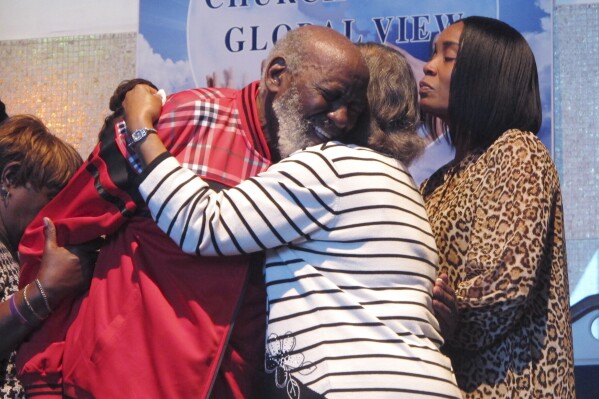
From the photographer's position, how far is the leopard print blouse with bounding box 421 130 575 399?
2010 mm

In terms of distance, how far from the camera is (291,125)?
1.92 m

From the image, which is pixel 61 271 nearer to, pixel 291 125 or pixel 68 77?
pixel 291 125

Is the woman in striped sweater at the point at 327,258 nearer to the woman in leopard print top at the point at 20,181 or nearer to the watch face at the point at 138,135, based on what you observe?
the watch face at the point at 138,135

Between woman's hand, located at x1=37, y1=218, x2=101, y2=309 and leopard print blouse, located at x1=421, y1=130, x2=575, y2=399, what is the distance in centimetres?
74

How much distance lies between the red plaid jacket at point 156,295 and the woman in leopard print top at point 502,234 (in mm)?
444

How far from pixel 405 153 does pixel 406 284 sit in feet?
0.92

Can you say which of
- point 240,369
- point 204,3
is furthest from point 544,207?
point 204,3

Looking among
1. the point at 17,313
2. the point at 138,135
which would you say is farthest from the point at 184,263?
the point at 17,313

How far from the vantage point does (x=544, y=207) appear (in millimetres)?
2041

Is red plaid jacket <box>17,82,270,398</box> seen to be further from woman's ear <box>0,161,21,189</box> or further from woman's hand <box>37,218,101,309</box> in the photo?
Answer: woman's ear <box>0,161,21,189</box>

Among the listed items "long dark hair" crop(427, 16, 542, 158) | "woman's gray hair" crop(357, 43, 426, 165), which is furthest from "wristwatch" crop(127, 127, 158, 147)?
"long dark hair" crop(427, 16, 542, 158)

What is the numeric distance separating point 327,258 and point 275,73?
0.40 meters

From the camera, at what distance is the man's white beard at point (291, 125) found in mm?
1913

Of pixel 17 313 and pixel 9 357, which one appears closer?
pixel 17 313
